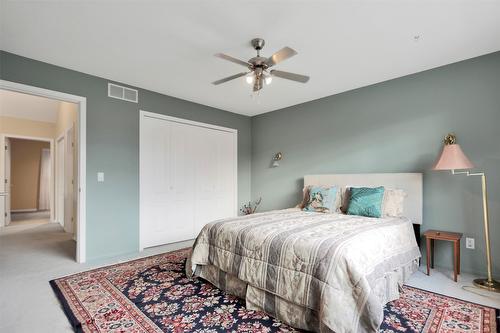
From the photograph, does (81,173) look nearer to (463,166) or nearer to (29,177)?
(463,166)

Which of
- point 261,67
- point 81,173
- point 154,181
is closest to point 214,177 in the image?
point 154,181

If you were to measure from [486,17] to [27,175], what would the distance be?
37.1 ft

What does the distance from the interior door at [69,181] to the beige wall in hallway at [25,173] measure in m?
4.38

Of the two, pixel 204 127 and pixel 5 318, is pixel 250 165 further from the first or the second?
pixel 5 318

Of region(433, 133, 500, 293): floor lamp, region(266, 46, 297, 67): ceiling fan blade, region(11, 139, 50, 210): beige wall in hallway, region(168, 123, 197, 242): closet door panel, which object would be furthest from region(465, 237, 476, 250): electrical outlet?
region(11, 139, 50, 210): beige wall in hallway

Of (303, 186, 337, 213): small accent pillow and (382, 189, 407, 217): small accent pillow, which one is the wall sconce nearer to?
(303, 186, 337, 213): small accent pillow

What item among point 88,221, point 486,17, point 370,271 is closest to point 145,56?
point 88,221

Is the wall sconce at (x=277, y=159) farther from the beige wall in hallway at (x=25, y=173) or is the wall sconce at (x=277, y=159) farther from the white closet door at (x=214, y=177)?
the beige wall in hallway at (x=25, y=173)

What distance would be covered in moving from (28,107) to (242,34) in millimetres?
5799

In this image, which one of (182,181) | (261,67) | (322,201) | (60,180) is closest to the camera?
(261,67)

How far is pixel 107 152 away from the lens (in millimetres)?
3643

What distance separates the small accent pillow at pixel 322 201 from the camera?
140 inches

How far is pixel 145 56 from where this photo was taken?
2986 millimetres

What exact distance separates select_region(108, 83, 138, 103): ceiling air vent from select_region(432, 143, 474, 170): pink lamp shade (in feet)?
13.5
